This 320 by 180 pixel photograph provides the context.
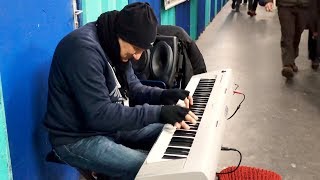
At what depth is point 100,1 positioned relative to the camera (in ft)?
9.02

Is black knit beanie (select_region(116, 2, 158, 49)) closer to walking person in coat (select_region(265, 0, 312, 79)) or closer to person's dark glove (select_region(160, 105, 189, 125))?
person's dark glove (select_region(160, 105, 189, 125))

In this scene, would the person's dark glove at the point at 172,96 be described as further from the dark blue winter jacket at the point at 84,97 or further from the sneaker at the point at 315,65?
the sneaker at the point at 315,65

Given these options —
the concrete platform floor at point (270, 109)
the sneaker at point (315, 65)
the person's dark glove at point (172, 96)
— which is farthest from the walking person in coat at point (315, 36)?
the person's dark glove at point (172, 96)

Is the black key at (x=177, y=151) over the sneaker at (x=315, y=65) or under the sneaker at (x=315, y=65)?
over

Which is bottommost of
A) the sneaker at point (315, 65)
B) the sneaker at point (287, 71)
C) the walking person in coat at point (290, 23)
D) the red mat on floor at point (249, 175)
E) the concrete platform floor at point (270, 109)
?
the concrete platform floor at point (270, 109)

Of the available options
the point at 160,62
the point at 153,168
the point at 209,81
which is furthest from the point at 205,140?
the point at 160,62

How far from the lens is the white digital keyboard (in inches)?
56.9

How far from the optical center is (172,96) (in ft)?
6.93

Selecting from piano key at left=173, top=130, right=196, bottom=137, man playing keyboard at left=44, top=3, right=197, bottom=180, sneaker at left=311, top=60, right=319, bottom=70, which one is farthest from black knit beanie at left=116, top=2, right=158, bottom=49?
sneaker at left=311, top=60, right=319, bottom=70

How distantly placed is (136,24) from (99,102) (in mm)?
352

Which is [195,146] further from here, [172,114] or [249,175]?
[249,175]

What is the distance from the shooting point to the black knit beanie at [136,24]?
5.69 feet

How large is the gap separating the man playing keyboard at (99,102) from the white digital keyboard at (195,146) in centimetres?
8

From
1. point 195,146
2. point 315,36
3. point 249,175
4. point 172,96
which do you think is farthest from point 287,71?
point 195,146
